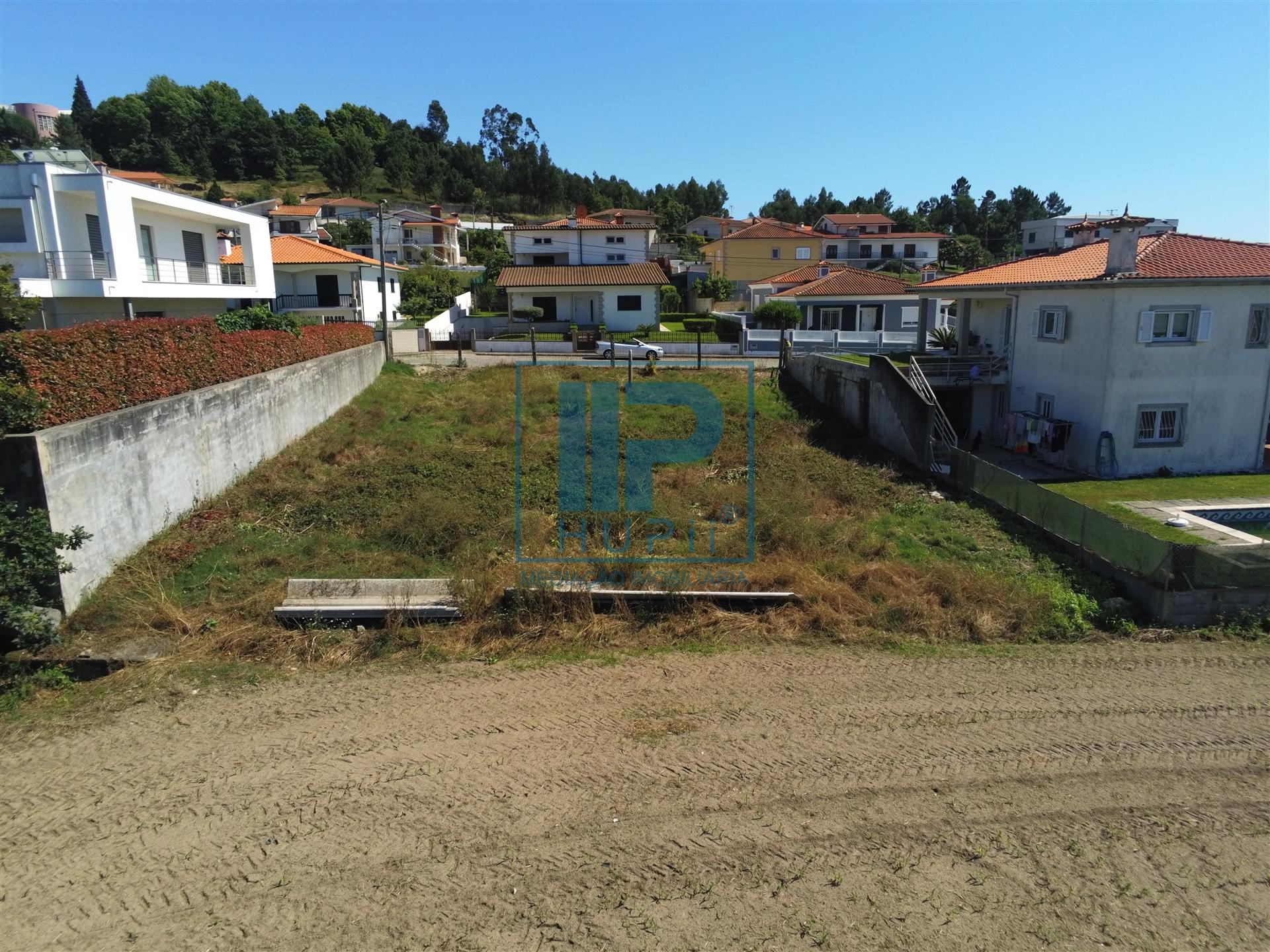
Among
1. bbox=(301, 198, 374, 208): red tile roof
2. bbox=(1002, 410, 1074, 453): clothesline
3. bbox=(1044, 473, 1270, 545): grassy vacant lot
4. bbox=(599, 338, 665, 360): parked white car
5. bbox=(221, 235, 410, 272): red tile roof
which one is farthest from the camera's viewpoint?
bbox=(301, 198, 374, 208): red tile roof

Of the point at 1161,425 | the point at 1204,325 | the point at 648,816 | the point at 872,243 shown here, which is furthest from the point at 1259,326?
the point at 872,243

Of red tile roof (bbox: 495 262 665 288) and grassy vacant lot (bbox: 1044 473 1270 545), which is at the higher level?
red tile roof (bbox: 495 262 665 288)

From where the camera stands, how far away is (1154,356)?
725 inches

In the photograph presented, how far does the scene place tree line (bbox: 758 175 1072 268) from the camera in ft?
311

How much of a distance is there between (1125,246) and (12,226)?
3063 cm

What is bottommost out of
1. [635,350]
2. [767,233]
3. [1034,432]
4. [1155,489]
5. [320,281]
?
[1155,489]

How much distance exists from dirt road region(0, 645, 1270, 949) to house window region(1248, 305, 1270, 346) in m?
15.0

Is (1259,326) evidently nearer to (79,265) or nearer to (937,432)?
(937,432)

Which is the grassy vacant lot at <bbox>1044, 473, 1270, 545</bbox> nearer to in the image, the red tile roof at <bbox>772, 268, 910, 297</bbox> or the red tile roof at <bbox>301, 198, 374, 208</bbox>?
the red tile roof at <bbox>772, 268, 910, 297</bbox>

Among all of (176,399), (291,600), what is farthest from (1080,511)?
(176,399)

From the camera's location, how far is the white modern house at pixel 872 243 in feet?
213

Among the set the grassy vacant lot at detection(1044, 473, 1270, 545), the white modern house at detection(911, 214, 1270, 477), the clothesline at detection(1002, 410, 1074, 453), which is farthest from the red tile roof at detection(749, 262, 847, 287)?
the grassy vacant lot at detection(1044, 473, 1270, 545)

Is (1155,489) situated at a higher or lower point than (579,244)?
lower

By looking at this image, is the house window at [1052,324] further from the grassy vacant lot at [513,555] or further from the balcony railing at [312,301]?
the balcony railing at [312,301]
